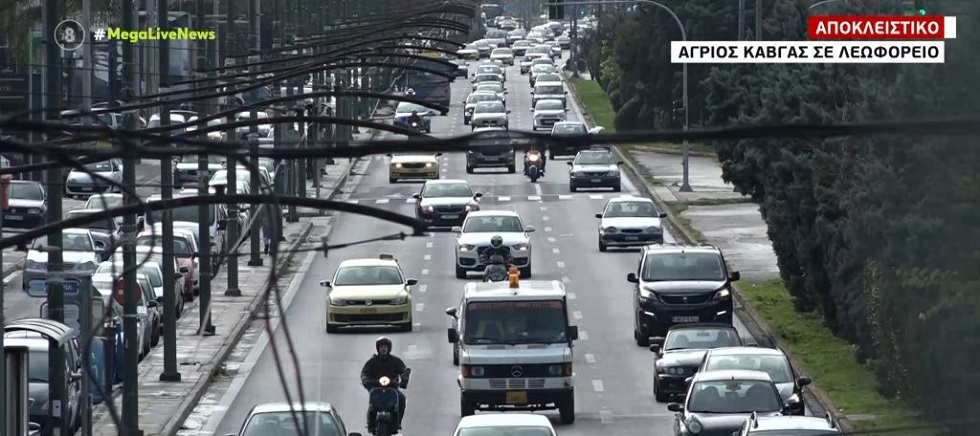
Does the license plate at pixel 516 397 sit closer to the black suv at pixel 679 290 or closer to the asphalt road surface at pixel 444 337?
the asphalt road surface at pixel 444 337

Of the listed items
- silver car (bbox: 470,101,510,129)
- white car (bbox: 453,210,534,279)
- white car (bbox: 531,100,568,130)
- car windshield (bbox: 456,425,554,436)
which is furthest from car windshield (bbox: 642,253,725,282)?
white car (bbox: 531,100,568,130)

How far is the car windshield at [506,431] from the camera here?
21828mm

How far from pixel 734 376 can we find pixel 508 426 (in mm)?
4681

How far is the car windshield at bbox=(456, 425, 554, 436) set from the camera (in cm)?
2183

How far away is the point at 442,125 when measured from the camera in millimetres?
97688

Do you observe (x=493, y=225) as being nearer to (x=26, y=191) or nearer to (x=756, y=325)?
(x=756, y=325)

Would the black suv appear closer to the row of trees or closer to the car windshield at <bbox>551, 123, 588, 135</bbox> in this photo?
the row of trees

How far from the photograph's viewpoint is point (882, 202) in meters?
28.4

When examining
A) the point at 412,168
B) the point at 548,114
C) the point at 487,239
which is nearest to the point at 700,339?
the point at 487,239

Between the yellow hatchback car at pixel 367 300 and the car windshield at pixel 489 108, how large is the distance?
156 feet

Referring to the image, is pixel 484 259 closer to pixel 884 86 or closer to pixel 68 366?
pixel 884 86

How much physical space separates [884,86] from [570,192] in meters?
36.9

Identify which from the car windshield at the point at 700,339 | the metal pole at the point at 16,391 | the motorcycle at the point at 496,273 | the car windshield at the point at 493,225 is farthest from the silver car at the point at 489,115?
the metal pole at the point at 16,391

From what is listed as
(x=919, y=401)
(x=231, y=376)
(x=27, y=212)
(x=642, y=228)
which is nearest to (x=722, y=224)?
(x=642, y=228)
